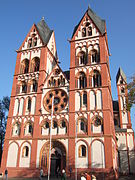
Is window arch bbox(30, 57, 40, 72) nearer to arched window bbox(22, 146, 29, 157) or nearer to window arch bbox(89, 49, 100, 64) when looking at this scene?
window arch bbox(89, 49, 100, 64)

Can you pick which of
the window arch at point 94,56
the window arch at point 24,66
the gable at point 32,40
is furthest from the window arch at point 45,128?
the gable at point 32,40

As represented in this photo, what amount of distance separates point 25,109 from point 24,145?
6.30 m

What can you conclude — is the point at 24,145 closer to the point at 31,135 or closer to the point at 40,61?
the point at 31,135

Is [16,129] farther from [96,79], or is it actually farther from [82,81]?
[96,79]

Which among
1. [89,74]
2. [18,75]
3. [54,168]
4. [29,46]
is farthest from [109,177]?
[29,46]

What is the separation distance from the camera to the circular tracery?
34.9 meters

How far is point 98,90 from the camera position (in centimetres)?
3388

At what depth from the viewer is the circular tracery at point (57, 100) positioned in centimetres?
3491

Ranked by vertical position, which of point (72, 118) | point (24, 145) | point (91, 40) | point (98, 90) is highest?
point (91, 40)

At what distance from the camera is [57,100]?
35.8 metres

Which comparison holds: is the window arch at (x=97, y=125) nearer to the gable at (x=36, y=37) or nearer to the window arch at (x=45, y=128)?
the window arch at (x=45, y=128)

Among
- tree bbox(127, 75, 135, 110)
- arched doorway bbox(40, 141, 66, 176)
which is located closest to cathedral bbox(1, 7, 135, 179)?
arched doorway bbox(40, 141, 66, 176)

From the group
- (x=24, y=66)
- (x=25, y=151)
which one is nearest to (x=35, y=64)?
(x=24, y=66)

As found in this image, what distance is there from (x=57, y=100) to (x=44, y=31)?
18.7m
